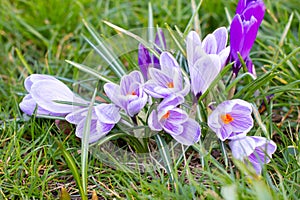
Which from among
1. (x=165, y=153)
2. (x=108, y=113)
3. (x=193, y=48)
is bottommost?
(x=165, y=153)

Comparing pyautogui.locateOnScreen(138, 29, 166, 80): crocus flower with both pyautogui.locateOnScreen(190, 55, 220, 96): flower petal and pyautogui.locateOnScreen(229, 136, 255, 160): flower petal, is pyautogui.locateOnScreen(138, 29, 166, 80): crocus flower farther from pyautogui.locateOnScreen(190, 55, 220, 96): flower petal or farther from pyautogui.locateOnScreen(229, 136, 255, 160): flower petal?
pyautogui.locateOnScreen(229, 136, 255, 160): flower petal

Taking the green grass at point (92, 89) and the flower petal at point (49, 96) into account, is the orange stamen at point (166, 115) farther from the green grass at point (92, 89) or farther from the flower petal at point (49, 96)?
the flower petal at point (49, 96)

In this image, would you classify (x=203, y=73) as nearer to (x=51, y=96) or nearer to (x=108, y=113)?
(x=108, y=113)

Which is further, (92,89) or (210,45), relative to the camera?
(92,89)

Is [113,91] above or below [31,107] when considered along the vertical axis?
above

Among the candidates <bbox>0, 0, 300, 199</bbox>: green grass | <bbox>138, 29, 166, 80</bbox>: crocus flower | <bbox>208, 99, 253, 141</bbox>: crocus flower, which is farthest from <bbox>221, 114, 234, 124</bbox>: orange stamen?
<bbox>138, 29, 166, 80</bbox>: crocus flower

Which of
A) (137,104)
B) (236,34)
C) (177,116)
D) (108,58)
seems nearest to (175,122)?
(177,116)

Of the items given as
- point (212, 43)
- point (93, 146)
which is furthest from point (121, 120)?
point (212, 43)
